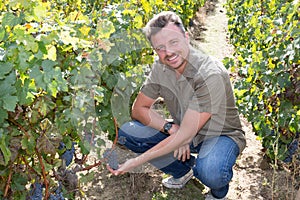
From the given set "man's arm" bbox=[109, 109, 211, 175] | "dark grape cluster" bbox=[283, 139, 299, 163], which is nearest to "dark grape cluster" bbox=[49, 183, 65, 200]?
"man's arm" bbox=[109, 109, 211, 175]

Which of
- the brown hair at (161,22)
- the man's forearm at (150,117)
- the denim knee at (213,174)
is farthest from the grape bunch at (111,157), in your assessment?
the brown hair at (161,22)

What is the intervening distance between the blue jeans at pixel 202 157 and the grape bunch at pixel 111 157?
0.35 meters

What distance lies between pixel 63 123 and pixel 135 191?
1.29m

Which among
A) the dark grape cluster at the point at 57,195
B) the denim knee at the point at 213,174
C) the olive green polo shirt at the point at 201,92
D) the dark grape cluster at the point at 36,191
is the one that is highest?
the olive green polo shirt at the point at 201,92

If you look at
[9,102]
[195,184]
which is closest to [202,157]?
[195,184]

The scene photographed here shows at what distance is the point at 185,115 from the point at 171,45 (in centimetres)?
46

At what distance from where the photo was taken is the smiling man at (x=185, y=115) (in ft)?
8.91

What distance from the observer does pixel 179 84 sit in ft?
9.52

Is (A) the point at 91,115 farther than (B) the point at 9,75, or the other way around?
(A) the point at 91,115

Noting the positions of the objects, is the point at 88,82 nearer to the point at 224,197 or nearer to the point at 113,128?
the point at 113,128

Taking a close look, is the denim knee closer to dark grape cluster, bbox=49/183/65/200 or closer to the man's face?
the man's face

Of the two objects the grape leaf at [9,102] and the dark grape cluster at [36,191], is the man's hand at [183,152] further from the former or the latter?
the grape leaf at [9,102]

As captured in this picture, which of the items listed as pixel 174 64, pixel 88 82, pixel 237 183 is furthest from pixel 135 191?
pixel 88 82

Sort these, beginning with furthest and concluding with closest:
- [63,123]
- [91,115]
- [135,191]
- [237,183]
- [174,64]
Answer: [237,183] < [135,191] < [174,64] < [91,115] < [63,123]
